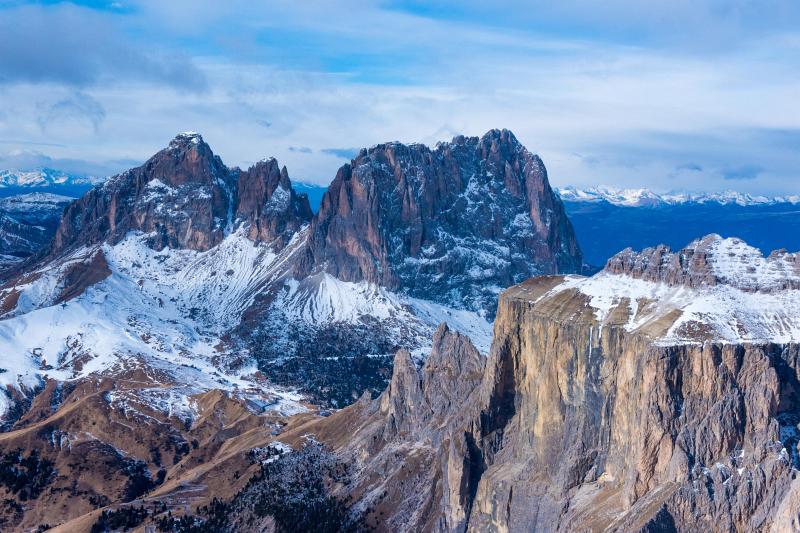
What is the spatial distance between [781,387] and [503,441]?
180 ft

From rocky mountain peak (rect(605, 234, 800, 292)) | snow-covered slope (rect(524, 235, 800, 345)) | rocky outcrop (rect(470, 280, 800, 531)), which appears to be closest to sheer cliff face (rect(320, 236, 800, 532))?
rocky outcrop (rect(470, 280, 800, 531))

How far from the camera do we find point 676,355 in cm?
12362

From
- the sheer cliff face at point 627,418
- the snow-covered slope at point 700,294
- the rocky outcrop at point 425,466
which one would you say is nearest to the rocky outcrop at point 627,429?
the sheer cliff face at point 627,418

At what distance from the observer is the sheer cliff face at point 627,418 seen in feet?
383

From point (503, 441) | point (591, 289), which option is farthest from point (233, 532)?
point (591, 289)

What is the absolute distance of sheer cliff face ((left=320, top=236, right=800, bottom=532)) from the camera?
11681cm

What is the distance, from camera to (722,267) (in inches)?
5600

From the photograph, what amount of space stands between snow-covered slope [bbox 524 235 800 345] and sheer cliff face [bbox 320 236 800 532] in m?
0.36

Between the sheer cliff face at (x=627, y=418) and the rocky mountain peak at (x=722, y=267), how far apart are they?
477 millimetres

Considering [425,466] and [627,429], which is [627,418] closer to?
[627,429]

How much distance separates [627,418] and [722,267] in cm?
3096

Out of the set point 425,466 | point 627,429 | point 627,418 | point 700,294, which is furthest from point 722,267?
point 425,466

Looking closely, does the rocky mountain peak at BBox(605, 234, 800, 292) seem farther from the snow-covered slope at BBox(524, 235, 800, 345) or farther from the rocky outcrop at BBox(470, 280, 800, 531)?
the rocky outcrop at BBox(470, 280, 800, 531)

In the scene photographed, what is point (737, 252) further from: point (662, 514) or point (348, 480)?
point (348, 480)
